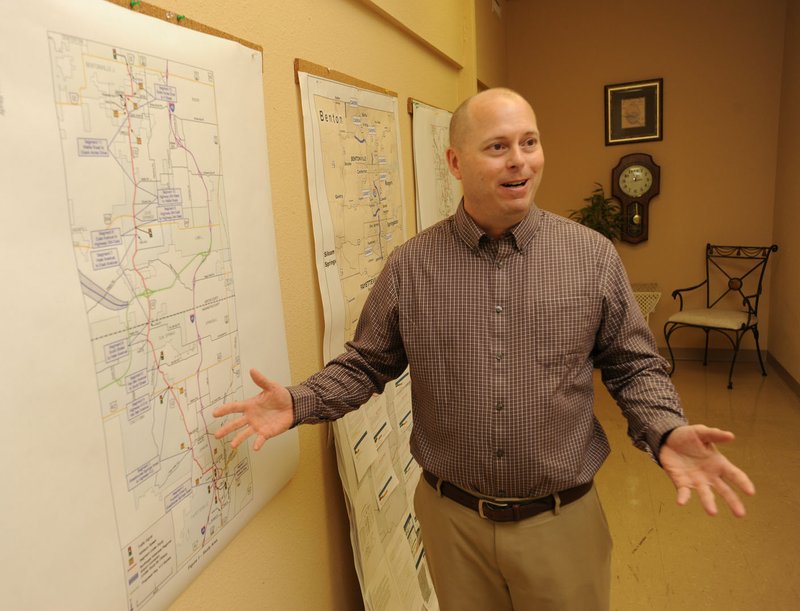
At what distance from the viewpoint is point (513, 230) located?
1.42m

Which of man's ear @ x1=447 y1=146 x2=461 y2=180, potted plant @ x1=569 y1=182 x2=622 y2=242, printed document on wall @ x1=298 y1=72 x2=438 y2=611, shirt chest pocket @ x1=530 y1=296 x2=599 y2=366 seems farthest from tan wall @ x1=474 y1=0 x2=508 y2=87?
shirt chest pocket @ x1=530 y1=296 x2=599 y2=366

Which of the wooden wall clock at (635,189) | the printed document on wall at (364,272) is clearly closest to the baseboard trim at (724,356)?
the wooden wall clock at (635,189)

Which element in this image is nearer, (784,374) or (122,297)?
(122,297)

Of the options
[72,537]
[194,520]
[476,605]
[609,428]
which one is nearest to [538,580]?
[476,605]

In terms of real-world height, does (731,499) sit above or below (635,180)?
below

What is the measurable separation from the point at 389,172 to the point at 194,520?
1.42 m

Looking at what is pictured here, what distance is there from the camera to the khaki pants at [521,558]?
1.41 m

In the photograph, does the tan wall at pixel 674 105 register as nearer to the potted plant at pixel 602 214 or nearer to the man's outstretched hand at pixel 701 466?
the potted plant at pixel 602 214

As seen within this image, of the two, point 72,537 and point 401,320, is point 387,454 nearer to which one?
point 401,320

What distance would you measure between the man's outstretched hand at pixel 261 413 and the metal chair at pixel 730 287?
4.35 metres

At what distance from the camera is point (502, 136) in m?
1.38

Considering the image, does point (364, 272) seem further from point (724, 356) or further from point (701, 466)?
point (724, 356)

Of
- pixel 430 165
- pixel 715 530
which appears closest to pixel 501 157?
pixel 430 165

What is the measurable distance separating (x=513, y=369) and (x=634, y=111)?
4.64 metres
